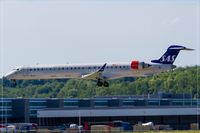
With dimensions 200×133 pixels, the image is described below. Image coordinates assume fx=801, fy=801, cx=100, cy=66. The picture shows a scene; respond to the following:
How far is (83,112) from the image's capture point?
130750 mm

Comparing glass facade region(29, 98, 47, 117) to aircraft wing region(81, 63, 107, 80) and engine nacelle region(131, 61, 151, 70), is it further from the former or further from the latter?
engine nacelle region(131, 61, 151, 70)

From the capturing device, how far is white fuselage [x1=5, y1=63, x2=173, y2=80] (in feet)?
339

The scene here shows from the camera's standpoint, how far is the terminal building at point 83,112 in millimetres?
128500

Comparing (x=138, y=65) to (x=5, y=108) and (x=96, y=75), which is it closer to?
(x=96, y=75)

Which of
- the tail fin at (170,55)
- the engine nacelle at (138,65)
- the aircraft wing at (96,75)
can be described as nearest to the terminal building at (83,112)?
the tail fin at (170,55)

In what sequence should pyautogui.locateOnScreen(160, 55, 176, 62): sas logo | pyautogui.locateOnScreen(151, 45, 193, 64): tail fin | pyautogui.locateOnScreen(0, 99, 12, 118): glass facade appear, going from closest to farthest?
pyautogui.locateOnScreen(151, 45, 193, 64): tail fin < pyautogui.locateOnScreen(160, 55, 176, 62): sas logo < pyautogui.locateOnScreen(0, 99, 12, 118): glass facade

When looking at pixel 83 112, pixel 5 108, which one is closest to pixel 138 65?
pixel 83 112

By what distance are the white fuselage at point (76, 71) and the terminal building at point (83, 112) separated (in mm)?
21038

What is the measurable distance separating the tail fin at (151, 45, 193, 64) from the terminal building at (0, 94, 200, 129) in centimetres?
1956

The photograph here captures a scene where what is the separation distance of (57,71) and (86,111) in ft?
Answer: 90.4

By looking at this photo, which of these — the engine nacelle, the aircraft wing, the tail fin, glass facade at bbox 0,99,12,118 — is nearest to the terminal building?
glass facade at bbox 0,99,12,118

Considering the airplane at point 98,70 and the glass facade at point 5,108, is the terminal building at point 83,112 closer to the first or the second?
the glass facade at point 5,108

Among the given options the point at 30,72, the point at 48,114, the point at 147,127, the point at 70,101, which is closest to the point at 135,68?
the point at 147,127

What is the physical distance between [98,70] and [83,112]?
1157 inches
